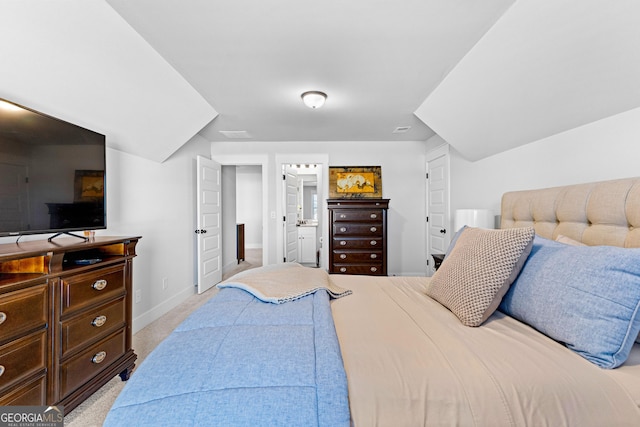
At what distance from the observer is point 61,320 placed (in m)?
1.41

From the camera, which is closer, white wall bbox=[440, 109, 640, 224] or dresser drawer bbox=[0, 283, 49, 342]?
dresser drawer bbox=[0, 283, 49, 342]

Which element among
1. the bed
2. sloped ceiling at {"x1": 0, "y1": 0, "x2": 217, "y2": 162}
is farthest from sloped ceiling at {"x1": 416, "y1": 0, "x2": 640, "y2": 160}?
sloped ceiling at {"x1": 0, "y1": 0, "x2": 217, "y2": 162}

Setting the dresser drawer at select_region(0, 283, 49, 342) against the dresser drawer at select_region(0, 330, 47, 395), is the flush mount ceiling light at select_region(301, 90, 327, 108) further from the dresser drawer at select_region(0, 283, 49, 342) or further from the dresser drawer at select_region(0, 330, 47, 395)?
the dresser drawer at select_region(0, 330, 47, 395)

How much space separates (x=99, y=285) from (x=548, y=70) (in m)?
3.05

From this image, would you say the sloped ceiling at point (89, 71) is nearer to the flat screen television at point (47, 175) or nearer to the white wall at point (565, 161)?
the flat screen television at point (47, 175)

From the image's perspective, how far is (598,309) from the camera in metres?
0.86

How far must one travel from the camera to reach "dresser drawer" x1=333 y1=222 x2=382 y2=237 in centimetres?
379

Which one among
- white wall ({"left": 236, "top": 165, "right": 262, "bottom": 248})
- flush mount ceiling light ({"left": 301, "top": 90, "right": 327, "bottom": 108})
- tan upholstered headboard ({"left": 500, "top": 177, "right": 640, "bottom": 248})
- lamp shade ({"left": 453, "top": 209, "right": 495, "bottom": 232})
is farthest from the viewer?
white wall ({"left": 236, "top": 165, "right": 262, "bottom": 248})

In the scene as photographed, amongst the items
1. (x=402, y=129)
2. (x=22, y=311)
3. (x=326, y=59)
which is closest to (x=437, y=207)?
(x=402, y=129)

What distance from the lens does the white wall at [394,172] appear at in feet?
14.6

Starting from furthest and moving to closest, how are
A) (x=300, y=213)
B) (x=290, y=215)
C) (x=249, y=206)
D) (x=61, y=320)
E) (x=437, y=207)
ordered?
1. (x=249, y=206)
2. (x=300, y=213)
3. (x=290, y=215)
4. (x=437, y=207)
5. (x=61, y=320)

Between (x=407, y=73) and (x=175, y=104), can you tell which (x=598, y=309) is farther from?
(x=175, y=104)

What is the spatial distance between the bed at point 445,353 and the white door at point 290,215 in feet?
10.9

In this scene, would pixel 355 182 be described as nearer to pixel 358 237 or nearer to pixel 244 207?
pixel 358 237
